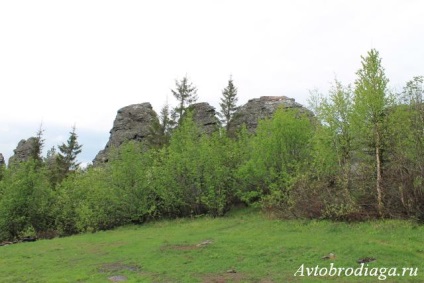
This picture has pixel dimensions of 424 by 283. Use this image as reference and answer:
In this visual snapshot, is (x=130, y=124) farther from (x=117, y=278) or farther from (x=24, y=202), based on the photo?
(x=117, y=278)

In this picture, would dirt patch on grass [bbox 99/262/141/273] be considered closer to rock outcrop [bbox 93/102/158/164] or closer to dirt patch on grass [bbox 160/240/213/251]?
dirt patch on grass [bbox 160/240/213/251]

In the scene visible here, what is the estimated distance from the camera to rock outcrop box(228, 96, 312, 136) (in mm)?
66688

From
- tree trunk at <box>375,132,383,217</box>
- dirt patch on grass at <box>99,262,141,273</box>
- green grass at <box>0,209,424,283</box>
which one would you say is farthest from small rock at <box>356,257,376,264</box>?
tree trunk at <box>375,132,383,217</box>

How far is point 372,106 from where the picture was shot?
26.6m

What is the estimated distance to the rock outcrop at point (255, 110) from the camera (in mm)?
66688

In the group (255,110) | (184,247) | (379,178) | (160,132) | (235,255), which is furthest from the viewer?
(255,110)

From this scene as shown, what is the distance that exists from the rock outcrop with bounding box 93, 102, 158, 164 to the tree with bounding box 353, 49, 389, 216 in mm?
48668

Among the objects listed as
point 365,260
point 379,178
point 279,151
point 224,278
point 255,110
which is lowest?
point 224,278

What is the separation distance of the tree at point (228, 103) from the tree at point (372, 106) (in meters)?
45.1

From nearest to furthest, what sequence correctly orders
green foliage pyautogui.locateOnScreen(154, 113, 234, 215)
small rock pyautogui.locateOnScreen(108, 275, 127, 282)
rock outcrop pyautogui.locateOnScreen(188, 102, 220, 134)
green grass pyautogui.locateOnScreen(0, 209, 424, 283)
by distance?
green grass pyautogui.locateOnScreen(0, 209, 424, 283)
small rock pyautogui.locateOnScreen(108, 275, 127, 282)
green foliage pyautogui.locateOnScreen(154, 113, 234, 215)
rock outcrop pyautogui.locateOnScreen(188, 102, 220, 134)

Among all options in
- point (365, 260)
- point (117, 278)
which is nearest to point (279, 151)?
point (365, 260)

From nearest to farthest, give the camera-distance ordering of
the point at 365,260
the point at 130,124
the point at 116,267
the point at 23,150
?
the point at 365,260 → the point at 116,267 → the point at 130,124 → the point at 23,150

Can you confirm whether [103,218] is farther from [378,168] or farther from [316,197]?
[378,168]

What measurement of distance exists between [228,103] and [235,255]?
55.8 meters
